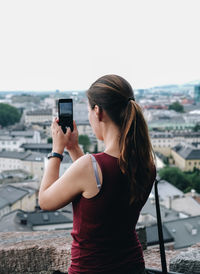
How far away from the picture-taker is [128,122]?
146 cm

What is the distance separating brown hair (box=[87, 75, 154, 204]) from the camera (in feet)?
4.77

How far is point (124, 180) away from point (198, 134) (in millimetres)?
50746

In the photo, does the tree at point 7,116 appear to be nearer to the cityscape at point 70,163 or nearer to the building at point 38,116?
the cityscape at point 70,163

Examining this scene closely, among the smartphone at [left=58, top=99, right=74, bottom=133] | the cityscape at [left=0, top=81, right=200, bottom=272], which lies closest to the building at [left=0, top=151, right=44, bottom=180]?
the cityscape at [left=0, top=81, right=200, bottom=272]

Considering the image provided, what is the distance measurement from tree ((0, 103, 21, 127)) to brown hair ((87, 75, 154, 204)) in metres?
69.1

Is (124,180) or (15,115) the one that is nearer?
(124,180)

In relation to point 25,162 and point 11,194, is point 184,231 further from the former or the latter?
point 25,162

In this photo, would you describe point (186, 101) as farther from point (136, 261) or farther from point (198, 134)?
point (136, 261)

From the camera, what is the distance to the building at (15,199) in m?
20.5

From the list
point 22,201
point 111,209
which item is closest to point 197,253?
point 111,209

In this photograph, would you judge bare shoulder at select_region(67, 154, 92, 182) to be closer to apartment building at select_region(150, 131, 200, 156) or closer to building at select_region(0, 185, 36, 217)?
building at select_region(0, 185, 36, 217)

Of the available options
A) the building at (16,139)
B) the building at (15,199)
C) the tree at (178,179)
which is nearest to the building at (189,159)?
the tree at (178,179)

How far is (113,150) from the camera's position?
146cm

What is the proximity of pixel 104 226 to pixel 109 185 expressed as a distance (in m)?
0.14
